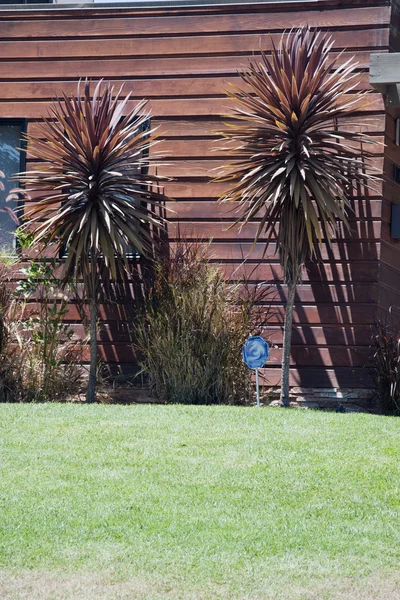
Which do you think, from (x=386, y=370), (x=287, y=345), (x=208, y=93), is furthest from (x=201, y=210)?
(x=386, y=370)

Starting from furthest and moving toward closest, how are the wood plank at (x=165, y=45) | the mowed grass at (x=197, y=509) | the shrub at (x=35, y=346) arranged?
the wood plank at (x=165, y=45) → the shrub at (x=35, y=346) → the mowed grass at (x=197, y=509)

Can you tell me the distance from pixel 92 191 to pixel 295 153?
1.98 meters

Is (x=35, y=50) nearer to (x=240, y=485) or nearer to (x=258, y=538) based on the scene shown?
(x=240, y=485)

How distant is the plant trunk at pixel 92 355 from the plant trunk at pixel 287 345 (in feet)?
6.11

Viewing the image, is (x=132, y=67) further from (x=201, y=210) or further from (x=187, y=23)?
(x=201, y=210)

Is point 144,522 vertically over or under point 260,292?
under

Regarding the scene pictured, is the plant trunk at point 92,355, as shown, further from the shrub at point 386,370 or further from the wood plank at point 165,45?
the wood plank at point 165,45

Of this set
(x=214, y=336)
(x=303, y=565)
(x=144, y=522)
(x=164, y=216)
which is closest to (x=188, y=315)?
(x=214, y=336)

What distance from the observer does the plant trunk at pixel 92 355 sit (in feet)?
30.6

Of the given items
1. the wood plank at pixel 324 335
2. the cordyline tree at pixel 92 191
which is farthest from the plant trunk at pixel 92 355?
the wood plank at pixel 324 335

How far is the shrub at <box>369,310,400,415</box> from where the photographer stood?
8766 millimetres

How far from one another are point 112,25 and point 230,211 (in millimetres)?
2547

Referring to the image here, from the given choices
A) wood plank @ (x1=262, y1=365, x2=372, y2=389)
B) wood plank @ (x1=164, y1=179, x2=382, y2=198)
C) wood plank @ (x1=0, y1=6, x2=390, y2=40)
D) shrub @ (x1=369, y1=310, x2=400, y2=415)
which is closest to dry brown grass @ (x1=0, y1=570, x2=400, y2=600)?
shrub @ (x1=369, y1=310, x2=400, y2=415)

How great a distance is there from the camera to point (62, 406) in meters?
8.16
